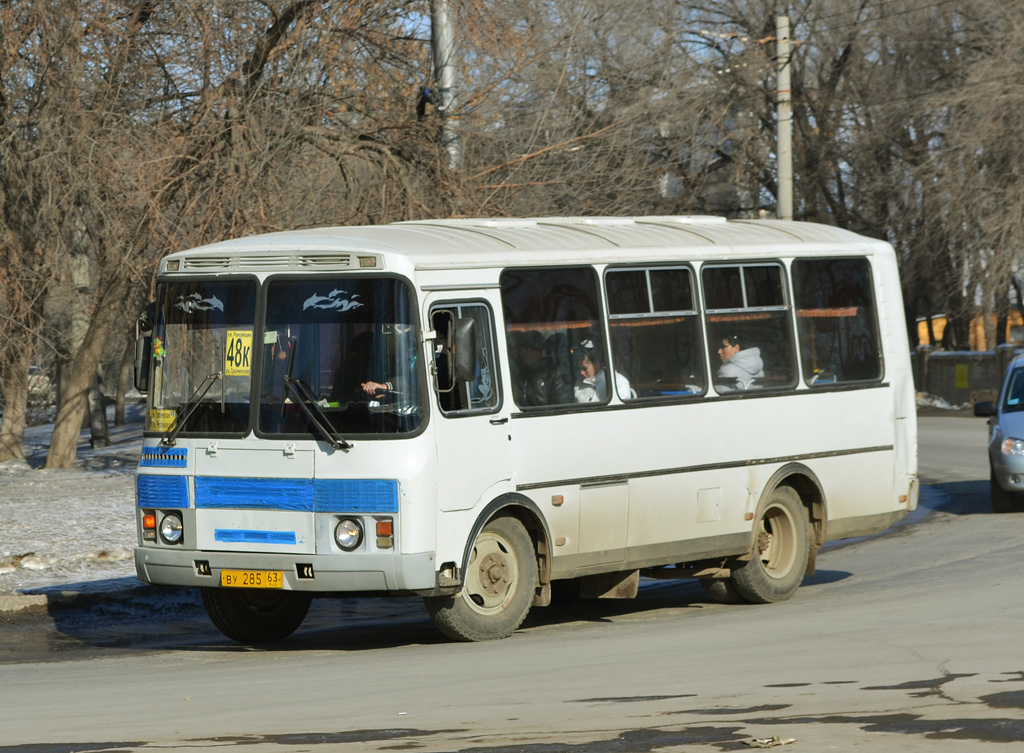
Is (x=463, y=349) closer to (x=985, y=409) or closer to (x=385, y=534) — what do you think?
(x=385, y=534)

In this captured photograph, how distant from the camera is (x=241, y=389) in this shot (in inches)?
380

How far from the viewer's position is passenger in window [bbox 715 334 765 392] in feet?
37.3

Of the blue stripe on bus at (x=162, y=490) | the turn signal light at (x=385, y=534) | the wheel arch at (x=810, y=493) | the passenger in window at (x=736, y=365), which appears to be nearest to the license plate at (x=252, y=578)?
the blue stripe on bus at (x=162, y=490)

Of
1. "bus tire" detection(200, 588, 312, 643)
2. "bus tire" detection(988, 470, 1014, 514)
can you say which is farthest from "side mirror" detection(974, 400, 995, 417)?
"bus tire" detection(200, 588, 312, 643)

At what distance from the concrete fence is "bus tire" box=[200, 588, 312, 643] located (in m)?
34.4

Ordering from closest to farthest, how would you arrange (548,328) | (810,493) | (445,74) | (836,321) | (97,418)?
(548,328) < (810,493) < (836,321) < (445,74) < (97,418)

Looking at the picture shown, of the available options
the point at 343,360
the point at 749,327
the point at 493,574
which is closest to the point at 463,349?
the point at 343,360

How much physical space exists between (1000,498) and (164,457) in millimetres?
10725

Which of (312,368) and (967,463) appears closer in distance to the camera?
(312,368)

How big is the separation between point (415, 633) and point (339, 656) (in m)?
1.35

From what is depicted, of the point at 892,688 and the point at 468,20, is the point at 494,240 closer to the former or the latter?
the point at 892,688

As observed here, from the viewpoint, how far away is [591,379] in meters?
10.5

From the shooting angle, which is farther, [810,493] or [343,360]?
[810,493]

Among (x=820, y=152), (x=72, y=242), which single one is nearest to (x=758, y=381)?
(x=72, y=242)
